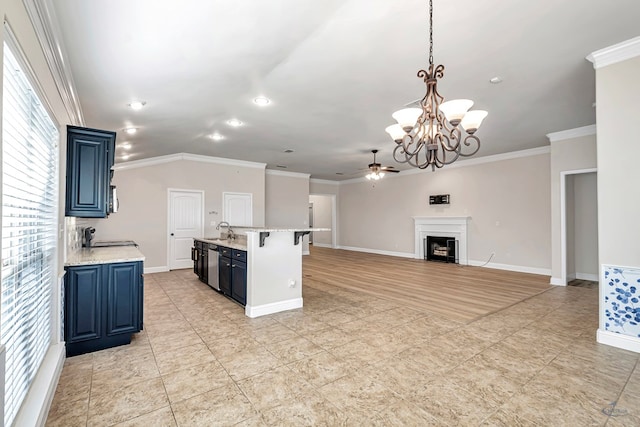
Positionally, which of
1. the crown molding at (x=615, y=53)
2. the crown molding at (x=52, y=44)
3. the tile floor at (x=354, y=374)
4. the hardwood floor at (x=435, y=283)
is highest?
the crown molding at (x=615, y=53)

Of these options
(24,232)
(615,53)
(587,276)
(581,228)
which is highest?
(615,53)

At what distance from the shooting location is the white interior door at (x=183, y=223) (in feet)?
23.5

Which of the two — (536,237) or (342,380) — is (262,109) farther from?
(536,237)

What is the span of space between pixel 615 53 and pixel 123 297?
17.8 ft

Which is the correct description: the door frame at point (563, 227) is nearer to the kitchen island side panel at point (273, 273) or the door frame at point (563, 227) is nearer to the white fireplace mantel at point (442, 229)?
the white fireplace mantel at point (442, 229)

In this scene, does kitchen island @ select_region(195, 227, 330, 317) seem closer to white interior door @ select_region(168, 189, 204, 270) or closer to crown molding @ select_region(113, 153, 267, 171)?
white interior door @ select_region(168, 189, 204, 270)

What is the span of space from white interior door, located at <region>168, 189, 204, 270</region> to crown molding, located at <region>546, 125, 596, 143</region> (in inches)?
296

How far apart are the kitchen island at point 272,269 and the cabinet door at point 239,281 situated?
12 centimetres

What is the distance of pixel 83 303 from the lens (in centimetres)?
297

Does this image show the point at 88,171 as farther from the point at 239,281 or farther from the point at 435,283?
the point at 435,283

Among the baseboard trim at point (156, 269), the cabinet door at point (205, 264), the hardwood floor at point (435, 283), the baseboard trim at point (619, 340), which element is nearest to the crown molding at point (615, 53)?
the baseboard trim at point (619, 340)

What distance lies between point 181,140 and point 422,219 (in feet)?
21.9

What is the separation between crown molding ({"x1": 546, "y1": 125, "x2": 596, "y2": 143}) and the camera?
5.26 meters

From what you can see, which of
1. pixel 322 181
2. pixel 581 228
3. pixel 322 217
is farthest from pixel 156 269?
pixel 581 228
